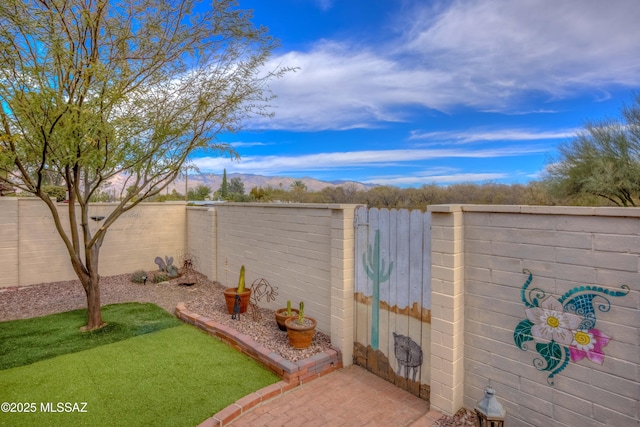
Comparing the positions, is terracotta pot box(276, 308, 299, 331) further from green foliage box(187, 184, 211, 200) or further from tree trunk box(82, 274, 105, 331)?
green foliage box(187, 184, 211, 200)

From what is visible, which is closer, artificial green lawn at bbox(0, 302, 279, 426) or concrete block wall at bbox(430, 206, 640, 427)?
concrete block wall at bbox(430, 206, 640, 427)

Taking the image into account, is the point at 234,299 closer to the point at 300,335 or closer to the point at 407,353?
the point at 300,335

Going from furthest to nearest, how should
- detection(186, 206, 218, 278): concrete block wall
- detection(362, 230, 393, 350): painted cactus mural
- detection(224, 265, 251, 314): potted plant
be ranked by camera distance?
1. detection(186, 206, 218, 278): concrete block wall
2. detection(224, 265, 251, 314): potted plant
3. detection(362, 230, 393, 350): painted cactus mural

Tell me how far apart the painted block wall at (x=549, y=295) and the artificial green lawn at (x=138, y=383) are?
232cm

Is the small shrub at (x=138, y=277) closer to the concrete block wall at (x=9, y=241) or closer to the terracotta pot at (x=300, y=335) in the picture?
the concrete block wall at (x=9, y=241)

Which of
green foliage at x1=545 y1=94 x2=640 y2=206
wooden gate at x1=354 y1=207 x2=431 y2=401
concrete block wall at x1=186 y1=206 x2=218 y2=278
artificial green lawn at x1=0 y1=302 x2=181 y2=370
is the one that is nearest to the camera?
wooden gate at x1=354 y1=207 x2=431 y2=401

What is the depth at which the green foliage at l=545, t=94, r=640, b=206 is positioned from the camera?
13.6m

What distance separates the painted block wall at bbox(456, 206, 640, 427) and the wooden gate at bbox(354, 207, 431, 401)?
0.44 m

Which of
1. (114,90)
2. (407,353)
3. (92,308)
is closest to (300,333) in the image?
(407,353)

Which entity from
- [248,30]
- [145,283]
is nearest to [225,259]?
[145,283]

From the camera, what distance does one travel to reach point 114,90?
177 inches

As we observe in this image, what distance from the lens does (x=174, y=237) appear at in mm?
9664

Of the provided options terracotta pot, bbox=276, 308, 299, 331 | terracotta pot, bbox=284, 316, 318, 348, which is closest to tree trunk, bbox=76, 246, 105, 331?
terracotta pot, bbox=276, 308, 299, 331

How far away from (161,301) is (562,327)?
6.61 meters
